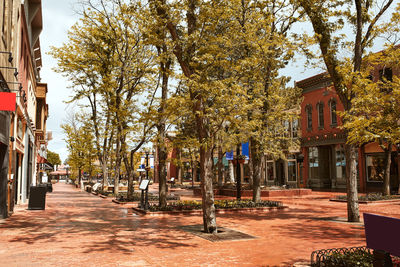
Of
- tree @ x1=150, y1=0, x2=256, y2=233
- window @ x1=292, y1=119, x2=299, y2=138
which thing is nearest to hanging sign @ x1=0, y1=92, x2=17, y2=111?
tree @ x1=150, y1=0, x2=256, y2=233

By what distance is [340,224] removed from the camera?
12125 mm

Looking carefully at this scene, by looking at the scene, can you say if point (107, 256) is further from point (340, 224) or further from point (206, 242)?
point (340, 224)

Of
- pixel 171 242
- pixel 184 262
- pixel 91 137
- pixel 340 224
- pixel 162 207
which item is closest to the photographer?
pixel 184 262

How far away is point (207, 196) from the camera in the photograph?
10195 millimetres

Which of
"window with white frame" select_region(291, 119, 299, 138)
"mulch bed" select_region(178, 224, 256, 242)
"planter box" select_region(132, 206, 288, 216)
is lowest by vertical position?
"planter box" select_region(132, 206, 288, 216)

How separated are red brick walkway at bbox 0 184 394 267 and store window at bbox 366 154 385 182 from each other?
64.9 feet

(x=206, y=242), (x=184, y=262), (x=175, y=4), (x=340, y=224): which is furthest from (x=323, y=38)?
(x=184, y=262)

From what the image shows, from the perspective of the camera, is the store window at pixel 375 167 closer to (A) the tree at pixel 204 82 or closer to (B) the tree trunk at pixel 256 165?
(B) the tree trunk at pixel 256 165

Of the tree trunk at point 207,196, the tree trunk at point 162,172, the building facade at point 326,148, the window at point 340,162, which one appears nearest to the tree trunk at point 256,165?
the tree trunk at point 162,172

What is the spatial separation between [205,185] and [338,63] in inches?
294

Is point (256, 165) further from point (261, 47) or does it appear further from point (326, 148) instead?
point (326, 148)

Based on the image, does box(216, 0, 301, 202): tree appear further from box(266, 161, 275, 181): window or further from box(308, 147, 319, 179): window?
box(266, 161, 275, 181): window

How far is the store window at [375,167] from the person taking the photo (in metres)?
30.0

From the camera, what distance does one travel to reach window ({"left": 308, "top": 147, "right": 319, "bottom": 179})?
37.1 metres
